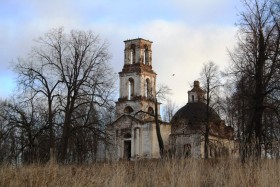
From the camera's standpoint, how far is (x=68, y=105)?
30.6 m

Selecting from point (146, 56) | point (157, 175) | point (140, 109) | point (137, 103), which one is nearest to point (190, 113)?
point (140, 109)

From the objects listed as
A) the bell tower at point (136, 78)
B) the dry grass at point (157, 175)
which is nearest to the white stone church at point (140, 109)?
the bell tower at point (136, 78)

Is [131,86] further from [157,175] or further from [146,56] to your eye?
[157,175]

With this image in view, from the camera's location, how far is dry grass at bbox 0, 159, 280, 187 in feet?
29.1

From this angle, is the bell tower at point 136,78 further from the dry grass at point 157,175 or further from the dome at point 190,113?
the dry grass at point 157,175

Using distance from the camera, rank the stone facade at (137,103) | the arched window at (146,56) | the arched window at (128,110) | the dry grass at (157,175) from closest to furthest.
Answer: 1. the dry grass at (157,175)
2. the stone facade at (137,103)
3. the arched window at (128,110)
4. the arched window at (146,56)

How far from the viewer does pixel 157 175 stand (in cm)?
980

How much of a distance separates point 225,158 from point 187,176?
6.84ft

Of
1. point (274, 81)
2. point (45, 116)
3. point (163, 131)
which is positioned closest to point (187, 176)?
point (274, 81)

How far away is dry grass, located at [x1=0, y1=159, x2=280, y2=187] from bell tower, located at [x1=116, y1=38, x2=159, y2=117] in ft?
148

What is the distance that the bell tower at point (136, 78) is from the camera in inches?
2229

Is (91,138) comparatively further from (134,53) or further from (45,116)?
(134,53)

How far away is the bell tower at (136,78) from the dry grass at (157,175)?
148 feet

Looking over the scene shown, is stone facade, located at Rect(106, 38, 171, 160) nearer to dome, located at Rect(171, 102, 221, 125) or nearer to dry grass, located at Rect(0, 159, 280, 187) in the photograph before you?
dome, located at Rect(171, 102, 221, 125)
